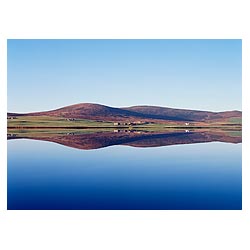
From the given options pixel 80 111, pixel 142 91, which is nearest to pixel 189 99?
pixel 142 91

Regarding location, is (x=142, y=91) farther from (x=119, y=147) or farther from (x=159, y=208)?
(x=159, y=208)

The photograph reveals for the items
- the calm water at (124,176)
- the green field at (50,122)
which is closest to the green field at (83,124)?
the green field at (50,122)

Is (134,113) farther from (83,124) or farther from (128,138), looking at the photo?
(83,124)

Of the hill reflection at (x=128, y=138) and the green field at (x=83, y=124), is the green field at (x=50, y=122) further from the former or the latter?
the hill reflection at (x=128, y=138)

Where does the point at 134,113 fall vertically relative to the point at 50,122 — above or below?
above

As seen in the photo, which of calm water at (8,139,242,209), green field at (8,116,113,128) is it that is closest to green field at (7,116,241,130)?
green field at (8,116,113,128)

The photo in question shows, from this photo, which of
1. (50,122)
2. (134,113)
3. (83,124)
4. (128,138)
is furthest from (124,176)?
(50,122)
